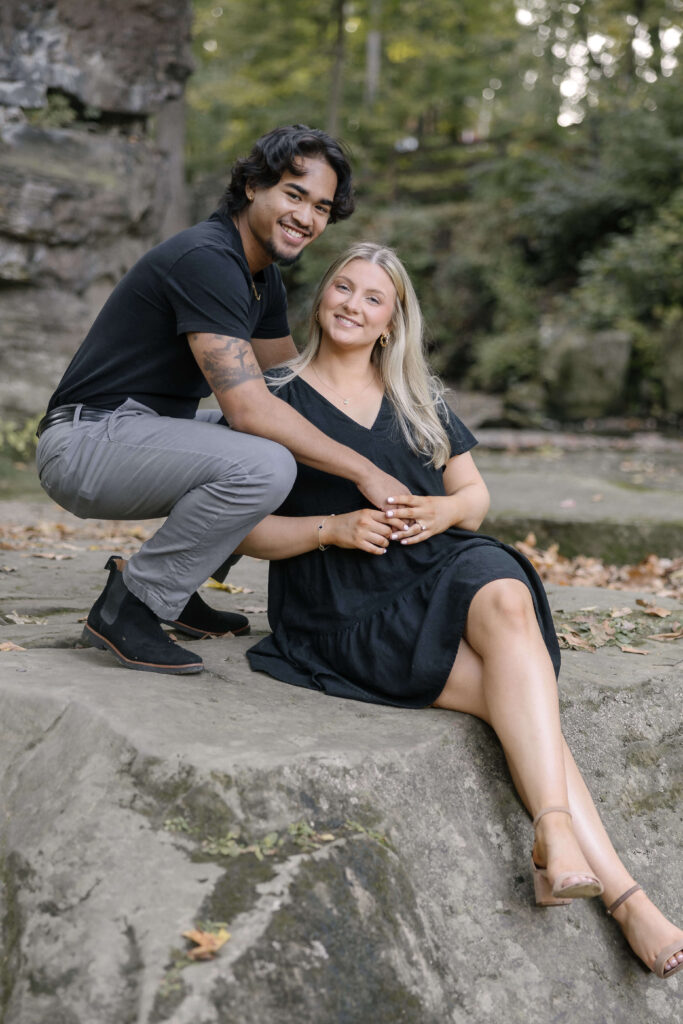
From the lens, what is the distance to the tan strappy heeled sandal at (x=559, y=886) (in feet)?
7.39

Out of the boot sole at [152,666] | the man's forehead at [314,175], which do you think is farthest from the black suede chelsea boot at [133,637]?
the man's forehead at [314,175]

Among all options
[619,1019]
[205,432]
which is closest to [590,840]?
[619,1019]

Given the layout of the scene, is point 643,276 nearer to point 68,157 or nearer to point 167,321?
point 68,157

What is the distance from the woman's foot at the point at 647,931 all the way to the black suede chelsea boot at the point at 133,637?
132 cm

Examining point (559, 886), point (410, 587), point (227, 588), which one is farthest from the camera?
point (227, 588)

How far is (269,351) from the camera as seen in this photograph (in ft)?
12.0

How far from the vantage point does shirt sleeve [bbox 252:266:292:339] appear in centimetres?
359

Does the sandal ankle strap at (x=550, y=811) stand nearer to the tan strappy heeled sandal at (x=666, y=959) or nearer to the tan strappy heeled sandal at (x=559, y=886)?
the tan strappy heeled sandal at (x=559, y=886)

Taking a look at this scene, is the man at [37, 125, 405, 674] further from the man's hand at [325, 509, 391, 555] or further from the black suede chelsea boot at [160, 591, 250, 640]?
the black suede chelsea boot at [160, 591, 250, 640]

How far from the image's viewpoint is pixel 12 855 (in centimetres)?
220

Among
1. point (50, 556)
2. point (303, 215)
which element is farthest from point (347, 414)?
point (50, 556)

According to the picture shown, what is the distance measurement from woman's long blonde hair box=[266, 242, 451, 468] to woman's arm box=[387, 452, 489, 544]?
0.23ft

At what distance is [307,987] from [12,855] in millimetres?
705

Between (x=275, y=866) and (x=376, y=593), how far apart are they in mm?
1082
